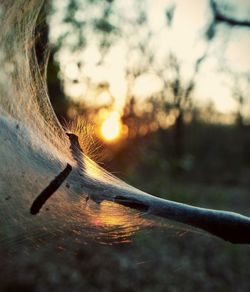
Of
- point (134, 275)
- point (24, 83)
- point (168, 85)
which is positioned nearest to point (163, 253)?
point (134, 275)

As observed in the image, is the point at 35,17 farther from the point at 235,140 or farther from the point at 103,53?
the point at 235,140

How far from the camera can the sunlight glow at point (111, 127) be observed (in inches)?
234

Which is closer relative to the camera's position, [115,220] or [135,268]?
[115,220]

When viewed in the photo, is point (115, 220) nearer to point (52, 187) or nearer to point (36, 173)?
point (36, 173)

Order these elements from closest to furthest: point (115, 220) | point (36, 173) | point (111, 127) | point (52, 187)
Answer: point (52, 187)
point (115, 220)
point (36, 173)
point (111, 127)

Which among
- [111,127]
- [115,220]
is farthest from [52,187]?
[111,127]

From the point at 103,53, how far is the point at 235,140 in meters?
25.4

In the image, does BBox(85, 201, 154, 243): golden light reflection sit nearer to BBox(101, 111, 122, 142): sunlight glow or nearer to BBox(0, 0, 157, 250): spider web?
BBox(0, 0, 157, 250): spider web

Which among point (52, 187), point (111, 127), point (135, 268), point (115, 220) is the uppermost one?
point (111, 127)

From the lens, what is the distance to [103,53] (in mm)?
5363

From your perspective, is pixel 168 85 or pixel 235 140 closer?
pixel 168 85

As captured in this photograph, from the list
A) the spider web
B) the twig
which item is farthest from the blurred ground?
the twig

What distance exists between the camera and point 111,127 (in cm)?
681

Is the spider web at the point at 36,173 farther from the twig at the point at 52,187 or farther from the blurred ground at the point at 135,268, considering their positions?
the blurred ground at the point at 135,268
